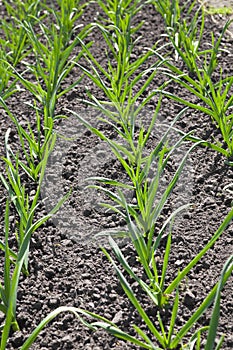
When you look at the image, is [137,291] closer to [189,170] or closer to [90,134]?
[189,170]

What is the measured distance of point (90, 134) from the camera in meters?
2.93

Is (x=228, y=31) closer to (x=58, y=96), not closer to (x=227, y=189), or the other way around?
(x=58, y=96)


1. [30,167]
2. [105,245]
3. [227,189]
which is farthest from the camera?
[30,167]

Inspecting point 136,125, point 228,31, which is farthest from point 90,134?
point 228,31

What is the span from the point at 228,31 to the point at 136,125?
3.65ft

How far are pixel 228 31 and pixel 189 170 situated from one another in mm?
1382

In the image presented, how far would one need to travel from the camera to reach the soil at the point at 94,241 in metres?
2.01

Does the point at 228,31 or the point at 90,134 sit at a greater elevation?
the point at 228,31

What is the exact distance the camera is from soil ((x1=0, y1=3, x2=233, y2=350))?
79.1 inches

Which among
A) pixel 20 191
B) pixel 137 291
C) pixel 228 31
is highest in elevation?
pixel 228 31

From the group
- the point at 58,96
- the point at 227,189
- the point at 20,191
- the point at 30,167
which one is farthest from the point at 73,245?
the point at 58,96

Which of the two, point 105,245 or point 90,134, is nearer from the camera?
point 105,245

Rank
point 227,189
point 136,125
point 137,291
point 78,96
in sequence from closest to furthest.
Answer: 1. point 137,291
2. point 227,189
3. point 136,125
4. point 78,96

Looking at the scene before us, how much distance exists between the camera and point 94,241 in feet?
7.66
